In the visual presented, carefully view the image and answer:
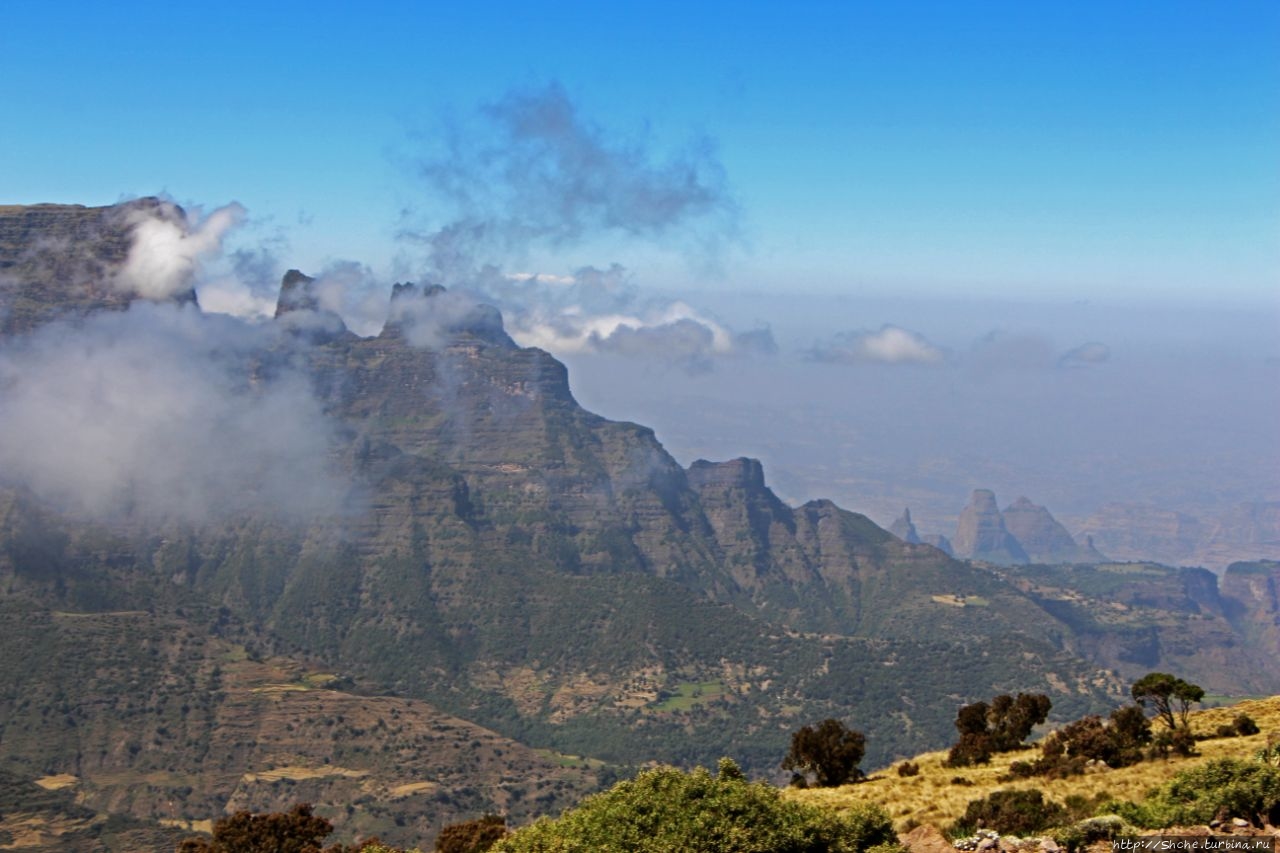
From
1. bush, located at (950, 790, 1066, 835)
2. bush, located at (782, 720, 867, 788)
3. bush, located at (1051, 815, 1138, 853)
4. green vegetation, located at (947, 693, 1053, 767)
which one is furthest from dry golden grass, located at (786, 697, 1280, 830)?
bush, located at (1051, 815, 1138, 853)

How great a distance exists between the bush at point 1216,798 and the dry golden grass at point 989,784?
6663 mm

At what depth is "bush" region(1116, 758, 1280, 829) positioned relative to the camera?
145 ft

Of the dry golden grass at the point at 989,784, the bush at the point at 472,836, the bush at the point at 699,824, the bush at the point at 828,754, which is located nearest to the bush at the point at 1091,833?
the bush at the point at 699,824

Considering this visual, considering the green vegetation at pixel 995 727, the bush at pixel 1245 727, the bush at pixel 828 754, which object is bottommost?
the bush at pixel 828 754

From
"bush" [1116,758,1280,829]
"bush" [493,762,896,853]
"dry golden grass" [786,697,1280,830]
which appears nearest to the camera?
"bush" [493,762,896,853]

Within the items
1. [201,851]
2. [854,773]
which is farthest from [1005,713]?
[201,851]

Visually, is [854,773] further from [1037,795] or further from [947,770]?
[1037,795]

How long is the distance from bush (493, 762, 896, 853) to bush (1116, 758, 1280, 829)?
9904mm

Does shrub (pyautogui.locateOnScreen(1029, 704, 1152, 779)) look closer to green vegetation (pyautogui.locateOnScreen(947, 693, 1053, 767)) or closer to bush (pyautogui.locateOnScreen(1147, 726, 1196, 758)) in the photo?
bush (pyautogui.locateOnScreen(1147, 726, 1196, 758))

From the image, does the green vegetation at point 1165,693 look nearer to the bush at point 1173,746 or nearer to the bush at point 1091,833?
the bush at point 1173,746

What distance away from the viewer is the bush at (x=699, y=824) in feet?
143

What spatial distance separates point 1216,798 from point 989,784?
736 inches

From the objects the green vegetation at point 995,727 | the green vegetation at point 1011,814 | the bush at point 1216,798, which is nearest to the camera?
the bush at point 1216,798

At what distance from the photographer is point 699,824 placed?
43.8 m
